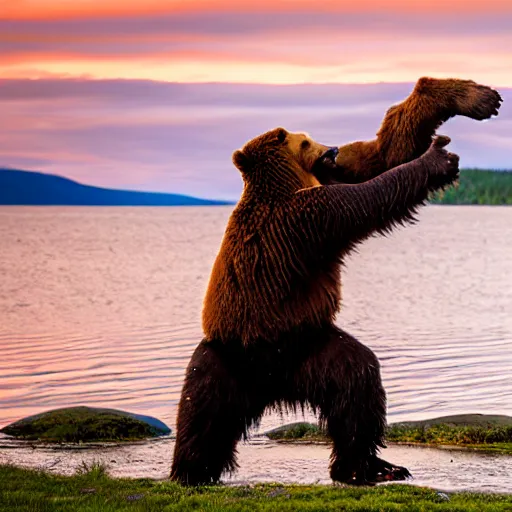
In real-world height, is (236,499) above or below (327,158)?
below

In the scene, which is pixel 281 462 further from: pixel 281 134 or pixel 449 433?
pixel 281 134

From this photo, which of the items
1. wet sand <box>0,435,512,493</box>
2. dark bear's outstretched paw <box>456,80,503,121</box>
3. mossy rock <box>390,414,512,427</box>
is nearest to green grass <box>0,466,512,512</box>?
wet sand <box>0,435,512,493</box>

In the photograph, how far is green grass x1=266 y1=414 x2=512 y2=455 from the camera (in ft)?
39.0

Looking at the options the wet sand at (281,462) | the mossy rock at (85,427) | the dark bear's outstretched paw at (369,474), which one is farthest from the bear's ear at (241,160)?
the mossy rock at (85,427)

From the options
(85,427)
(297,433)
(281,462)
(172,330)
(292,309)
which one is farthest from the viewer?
(172,330)

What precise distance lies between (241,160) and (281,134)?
16.0 inches

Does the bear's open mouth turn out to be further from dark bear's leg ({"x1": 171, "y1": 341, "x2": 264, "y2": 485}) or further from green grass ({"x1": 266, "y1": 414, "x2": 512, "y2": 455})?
green grass ({"x1": 266, "y1": 414, "x2": 512, "y2": 455})

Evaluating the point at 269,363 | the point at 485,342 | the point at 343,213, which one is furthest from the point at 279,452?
the point at 485,342

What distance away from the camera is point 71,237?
136 meters

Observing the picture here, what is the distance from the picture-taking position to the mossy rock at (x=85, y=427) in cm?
1354

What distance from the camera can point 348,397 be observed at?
8867 mm

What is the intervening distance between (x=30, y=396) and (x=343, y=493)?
34.8 ft

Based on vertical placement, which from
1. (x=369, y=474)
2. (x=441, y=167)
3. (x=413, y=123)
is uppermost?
(x=413, y=123)

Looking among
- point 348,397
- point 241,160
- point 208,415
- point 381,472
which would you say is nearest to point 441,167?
point 241,160
